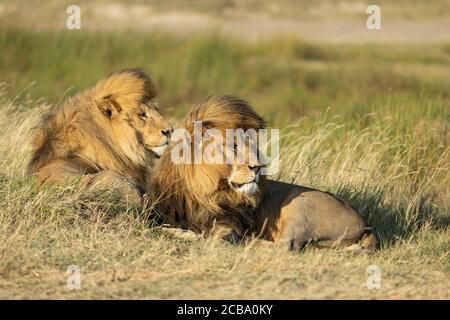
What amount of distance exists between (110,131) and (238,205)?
1.05 meters

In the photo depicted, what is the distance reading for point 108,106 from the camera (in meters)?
7.38

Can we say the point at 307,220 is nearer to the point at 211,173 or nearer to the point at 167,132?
the point at 211,173

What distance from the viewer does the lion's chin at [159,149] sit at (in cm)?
733

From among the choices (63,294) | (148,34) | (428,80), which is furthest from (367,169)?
(148,34)

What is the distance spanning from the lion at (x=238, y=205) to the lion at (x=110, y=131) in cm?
26

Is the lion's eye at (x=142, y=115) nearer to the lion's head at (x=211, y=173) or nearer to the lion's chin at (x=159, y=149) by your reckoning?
the lion's chin at (x=159, y=149)

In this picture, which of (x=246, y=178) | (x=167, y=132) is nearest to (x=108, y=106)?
(x=167, y=132)

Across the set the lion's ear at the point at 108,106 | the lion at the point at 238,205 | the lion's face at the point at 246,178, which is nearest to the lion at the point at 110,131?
the lion's ear at the point at 108,106

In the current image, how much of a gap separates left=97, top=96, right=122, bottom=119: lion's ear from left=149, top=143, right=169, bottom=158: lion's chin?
337mm

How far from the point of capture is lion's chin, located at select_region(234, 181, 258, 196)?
21.9 feet

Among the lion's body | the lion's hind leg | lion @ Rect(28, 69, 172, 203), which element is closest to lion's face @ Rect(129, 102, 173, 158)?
lion @ Rect(28, 69, 172, 203)

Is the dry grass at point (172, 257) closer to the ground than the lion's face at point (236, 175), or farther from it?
closer to the ground

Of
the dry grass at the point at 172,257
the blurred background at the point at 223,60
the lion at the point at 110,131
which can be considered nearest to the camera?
the dry grass at the point at 172,257

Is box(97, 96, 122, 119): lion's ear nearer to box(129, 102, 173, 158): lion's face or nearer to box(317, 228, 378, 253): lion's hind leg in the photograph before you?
box(129, 102, 173, 158): lion's face
